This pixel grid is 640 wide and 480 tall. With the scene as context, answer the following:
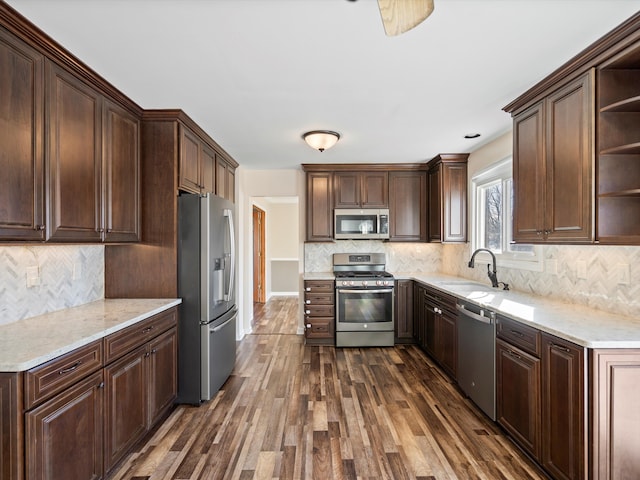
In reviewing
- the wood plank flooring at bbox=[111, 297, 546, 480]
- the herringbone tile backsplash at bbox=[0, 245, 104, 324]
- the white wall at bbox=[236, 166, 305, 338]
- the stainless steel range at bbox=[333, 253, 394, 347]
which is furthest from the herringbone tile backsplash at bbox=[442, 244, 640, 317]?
the herringbone tile backsplash at bbox=[0, 245, 104, 324]

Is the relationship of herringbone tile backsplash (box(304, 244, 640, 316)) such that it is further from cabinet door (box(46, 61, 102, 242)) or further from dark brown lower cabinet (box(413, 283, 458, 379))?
cabinet door (box(46, 61, 102, 242))

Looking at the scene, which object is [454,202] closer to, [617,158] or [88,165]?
[617,158]

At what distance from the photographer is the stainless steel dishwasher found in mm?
2458

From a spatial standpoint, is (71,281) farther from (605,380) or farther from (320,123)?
(605,380)

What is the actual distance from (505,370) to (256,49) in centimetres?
260

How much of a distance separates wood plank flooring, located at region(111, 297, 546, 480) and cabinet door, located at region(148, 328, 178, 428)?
165 millimetres

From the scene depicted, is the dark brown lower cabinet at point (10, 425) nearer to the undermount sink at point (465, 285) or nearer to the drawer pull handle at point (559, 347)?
the drawer pull handle at point (559, 347)

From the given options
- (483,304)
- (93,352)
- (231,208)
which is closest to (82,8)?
Result: (93,352)

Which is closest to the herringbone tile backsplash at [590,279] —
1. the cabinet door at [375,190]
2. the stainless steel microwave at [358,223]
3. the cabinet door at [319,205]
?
the stainless steel microwave at [358,223]

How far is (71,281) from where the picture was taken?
7.90ft

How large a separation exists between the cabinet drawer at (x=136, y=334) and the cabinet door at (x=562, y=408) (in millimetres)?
2471

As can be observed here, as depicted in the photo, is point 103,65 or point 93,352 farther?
point 103,65

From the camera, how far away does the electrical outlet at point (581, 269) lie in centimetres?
236

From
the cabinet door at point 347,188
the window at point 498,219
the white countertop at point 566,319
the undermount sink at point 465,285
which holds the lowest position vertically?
the undermount sink at point 465,285
